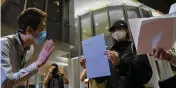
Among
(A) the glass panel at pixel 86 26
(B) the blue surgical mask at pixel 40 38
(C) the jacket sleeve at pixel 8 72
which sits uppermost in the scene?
(A) the glass panel at pixel 86 26

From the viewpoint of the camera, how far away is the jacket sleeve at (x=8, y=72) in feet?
3.89

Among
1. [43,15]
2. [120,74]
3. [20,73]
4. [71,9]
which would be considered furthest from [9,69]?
[71,9]

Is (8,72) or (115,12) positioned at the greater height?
(115,12)

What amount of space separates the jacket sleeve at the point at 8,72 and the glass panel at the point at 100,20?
6.21m

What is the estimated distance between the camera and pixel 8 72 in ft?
4.00

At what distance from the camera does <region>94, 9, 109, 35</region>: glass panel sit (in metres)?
7.53

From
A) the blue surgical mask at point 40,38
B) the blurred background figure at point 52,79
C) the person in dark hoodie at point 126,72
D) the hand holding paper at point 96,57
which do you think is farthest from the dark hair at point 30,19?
the blurred background figure at point 52,79

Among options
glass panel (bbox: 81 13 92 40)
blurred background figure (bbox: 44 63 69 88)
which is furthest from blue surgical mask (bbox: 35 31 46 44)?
glass panel (bbox: 81 13 92 40)

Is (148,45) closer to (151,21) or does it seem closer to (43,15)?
(151,21)

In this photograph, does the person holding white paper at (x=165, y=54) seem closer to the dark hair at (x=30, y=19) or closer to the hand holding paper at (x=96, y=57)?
the hand holding paper at (x=96, y=57)

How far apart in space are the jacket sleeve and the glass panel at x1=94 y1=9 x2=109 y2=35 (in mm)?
6212

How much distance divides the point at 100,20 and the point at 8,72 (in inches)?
267

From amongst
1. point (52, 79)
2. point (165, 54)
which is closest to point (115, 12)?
point (52, 79)

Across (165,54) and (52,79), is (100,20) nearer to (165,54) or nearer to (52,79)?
(52,79)
